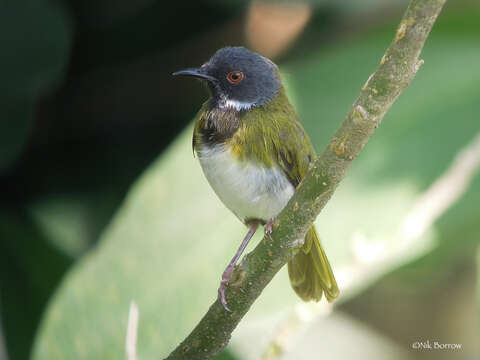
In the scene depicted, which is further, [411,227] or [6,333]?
[6,333]

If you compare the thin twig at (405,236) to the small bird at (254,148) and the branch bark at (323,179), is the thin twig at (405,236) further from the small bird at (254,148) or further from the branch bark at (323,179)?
the branch bark at (323,179)

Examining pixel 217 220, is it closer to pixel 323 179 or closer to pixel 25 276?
pixel 25 276

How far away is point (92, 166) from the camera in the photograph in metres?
3.84

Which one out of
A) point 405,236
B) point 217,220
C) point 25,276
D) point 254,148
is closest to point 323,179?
point 254,148

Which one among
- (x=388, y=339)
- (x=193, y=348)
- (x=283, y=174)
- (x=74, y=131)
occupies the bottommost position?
(x=388, y=339)

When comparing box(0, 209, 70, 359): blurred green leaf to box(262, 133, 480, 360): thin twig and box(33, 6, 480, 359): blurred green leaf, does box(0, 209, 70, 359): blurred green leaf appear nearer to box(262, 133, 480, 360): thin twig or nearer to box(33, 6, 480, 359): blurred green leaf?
box(33, 6, 480, 359): blurred green leaf

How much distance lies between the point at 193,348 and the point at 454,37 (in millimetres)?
2579

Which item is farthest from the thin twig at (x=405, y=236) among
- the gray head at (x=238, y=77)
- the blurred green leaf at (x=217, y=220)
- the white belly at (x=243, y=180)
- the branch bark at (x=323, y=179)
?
the gray head at (x=238, y=77)

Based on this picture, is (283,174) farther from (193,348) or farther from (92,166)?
(92,166)

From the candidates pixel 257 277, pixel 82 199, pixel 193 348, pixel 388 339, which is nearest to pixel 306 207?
pixel 257 277

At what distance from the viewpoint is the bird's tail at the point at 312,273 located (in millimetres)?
2404

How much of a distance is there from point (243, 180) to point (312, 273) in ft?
1.54

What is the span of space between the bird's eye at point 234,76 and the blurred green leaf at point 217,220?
840mm

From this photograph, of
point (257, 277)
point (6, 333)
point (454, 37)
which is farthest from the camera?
point (454, 37)
